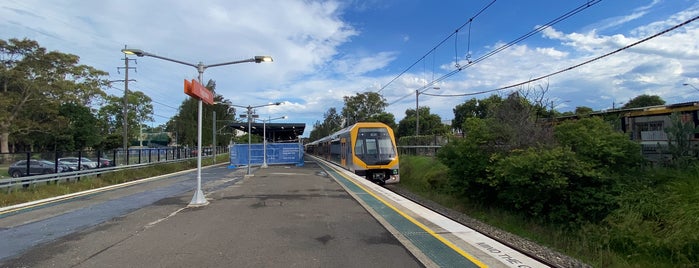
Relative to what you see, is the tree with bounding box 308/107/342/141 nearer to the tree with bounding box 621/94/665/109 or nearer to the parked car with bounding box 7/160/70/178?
the tree with bounding box 621/94/665/109

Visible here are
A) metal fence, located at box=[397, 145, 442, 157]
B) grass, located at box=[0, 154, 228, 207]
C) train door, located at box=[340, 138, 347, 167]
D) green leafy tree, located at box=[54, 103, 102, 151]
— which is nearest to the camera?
grass, located at box=[0, 154, 228, 207]

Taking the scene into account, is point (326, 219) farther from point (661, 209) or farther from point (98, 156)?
point (98, 156)

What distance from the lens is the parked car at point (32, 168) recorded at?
57.1 ft

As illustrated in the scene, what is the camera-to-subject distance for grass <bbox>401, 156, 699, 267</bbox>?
28.3 feet

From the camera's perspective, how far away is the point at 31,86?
44406 mm

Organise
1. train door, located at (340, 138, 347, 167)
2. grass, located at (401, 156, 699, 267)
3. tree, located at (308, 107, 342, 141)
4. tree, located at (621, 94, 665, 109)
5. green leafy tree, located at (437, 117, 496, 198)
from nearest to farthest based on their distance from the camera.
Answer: grass, located at (401, 156, 699, 267) < green leafy tree, located at (437, 117, 496, 198) < train door, located at (340, 138, 347, 167) < tree, located at (621, 94, 665, 109) < tree, located at (308, 107, 342, 141)

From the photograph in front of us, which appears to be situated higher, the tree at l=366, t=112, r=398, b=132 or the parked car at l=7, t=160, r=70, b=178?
the tree at l=366, t=112, r=398, b=132

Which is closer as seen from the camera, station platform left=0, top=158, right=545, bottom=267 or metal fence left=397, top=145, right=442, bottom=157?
station platform left=0, top=158, right=545, bottom=267

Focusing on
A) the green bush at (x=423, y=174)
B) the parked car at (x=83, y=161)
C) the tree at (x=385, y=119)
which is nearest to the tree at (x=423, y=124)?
the tree at (x=385, y=119)

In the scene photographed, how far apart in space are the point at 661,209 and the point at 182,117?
256 ft

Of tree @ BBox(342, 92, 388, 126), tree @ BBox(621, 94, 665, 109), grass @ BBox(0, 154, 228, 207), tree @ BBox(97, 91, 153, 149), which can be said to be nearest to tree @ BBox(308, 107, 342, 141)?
tree @ BBox(342, 92, 388, 126)

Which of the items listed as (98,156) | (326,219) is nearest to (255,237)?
(326,219)

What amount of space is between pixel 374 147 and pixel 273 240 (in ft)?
56.3

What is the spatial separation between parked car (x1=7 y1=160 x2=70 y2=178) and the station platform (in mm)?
8044
